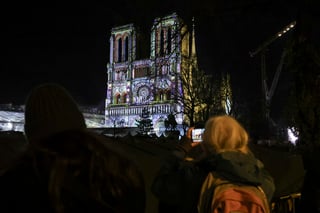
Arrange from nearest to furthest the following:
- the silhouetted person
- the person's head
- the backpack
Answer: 1. the silhouetted person
2. the person's head
3. the backpack

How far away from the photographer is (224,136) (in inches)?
131

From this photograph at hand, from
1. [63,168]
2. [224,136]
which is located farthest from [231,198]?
[63,168]

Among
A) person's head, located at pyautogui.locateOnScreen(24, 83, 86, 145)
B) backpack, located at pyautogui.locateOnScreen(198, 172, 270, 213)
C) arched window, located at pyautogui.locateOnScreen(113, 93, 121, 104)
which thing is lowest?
backpack, located at pyautogui.locateOnScreen(198, 172, 270, 213)

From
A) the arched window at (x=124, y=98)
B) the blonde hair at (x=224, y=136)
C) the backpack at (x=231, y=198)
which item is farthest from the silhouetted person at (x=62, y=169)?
the arched window at (x=124, y=98)

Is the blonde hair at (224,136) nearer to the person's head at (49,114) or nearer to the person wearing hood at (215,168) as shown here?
the person wearing hood at (215,168)

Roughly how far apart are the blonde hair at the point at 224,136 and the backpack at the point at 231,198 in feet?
0.92

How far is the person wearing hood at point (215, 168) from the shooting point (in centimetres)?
317

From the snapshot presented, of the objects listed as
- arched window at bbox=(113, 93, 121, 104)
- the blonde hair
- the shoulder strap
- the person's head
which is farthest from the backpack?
arched window at bbox=(113, 93, 121, 104)

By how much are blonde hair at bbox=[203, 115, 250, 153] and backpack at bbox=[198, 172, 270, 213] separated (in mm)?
279

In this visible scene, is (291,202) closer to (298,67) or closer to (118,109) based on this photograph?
(298,67)

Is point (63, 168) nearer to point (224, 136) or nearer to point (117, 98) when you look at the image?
point (224, 136)

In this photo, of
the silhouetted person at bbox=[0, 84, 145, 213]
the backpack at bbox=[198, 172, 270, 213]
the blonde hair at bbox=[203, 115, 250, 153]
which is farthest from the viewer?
the blonde hair at bbox=[203, 115, 250, 153]

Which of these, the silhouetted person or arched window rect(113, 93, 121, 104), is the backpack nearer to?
the silhouetted person

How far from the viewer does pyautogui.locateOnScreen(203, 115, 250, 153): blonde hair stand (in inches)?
131
